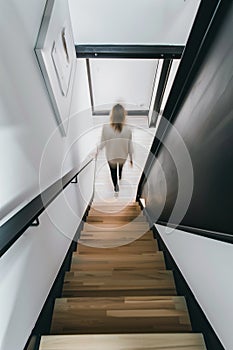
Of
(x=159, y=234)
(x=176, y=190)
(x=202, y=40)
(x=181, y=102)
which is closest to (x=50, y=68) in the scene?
(x=181, y=102)

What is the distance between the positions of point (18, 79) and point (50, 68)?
56cm

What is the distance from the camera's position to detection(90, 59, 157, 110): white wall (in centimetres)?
505

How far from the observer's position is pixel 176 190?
1806 mm

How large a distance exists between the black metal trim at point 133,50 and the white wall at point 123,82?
2.15 meters

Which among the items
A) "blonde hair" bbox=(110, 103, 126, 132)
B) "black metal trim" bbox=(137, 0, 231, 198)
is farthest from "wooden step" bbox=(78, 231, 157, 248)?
"black metal trim" bbox=(137, 0, 231, 198)

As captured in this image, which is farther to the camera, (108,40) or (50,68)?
(108,40)

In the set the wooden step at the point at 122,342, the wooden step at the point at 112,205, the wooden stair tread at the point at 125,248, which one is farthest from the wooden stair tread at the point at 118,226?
the wooden step at the point at 122,342

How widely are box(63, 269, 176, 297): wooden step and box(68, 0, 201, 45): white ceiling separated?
244 centimetres

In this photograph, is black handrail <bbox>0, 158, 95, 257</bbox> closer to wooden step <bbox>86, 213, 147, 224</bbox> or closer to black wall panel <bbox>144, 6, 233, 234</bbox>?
black wall panel <bbox>144, 6, 233, 234</bbox>

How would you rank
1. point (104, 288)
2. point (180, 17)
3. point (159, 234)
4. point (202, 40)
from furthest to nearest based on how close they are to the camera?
point (159, 234) < point (180, 17) < point (104, 288) < point (202, 40)

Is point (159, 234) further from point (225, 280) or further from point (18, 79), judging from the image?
point (18, 79)

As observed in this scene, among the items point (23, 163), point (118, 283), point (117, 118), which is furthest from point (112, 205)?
point (23, 163)

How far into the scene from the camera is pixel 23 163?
1.20 metres

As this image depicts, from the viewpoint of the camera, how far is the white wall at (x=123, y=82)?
5.05m
